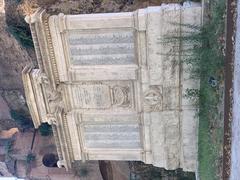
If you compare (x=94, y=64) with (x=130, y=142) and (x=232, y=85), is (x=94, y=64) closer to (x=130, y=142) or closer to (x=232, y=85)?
(x=130, y=142)

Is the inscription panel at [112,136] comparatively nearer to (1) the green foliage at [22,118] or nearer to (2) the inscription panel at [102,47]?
(2) the inscription panel at [102,47]

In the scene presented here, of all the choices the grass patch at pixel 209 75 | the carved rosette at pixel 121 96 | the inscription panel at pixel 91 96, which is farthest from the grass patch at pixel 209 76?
the inscription panel at pixel 91 96

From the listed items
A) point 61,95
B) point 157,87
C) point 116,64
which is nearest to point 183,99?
point 157,87

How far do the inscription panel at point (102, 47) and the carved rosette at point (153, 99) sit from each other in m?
0.72

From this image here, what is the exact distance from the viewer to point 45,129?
15.6m

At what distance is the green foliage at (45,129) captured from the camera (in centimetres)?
1552

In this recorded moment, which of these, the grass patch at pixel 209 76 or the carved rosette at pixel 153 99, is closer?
the grass patch at pixel 209 76

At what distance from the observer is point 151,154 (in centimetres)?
1099

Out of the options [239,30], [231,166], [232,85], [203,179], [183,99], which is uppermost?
[239,30]

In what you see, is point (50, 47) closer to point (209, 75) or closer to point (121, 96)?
point (121, 96)

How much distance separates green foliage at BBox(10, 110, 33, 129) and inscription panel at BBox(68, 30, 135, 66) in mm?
6499

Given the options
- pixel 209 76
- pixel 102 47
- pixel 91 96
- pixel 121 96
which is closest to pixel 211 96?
pixel 209 76

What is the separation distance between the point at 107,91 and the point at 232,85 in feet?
9.12

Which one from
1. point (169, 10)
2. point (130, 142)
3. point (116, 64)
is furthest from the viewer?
point (130, 142)
